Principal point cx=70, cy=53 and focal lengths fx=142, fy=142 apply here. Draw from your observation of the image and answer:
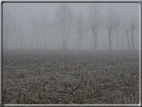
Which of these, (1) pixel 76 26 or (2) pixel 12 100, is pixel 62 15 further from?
(2) pixel 12 100

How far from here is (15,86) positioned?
3.29m

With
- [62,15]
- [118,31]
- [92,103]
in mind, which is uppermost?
[62,15]

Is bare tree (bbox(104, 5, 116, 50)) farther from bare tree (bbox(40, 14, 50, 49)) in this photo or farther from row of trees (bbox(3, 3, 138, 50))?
bare tree (bbox(40, 14, 50, 49))

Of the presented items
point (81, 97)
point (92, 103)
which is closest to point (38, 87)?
point (81, 97)

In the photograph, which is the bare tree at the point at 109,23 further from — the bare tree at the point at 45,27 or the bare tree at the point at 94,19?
the bare tree at the point at 45,27

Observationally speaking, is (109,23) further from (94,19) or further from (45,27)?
(45,27)

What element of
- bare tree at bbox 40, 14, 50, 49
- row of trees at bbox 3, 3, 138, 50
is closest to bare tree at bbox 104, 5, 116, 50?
row of trees at bbox 3, 3, 138, 50

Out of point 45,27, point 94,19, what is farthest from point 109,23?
point 45,27

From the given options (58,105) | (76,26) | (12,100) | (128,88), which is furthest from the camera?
(76,26)

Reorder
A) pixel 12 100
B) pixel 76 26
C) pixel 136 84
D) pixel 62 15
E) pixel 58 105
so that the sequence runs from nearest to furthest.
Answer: pixel 58 105, pixel 12 100, pixel 136 84, pixel 62 15, pixel 76 26

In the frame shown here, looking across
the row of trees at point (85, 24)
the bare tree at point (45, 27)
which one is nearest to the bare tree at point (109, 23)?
the row of trees at point (85, 24)

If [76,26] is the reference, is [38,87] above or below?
below

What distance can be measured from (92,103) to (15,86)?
6.21 feet

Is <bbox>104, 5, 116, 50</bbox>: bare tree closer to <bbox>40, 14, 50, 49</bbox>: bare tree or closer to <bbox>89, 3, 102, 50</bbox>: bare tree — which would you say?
<bbox>89, 3, 102, 50</bbox>: bare tree
